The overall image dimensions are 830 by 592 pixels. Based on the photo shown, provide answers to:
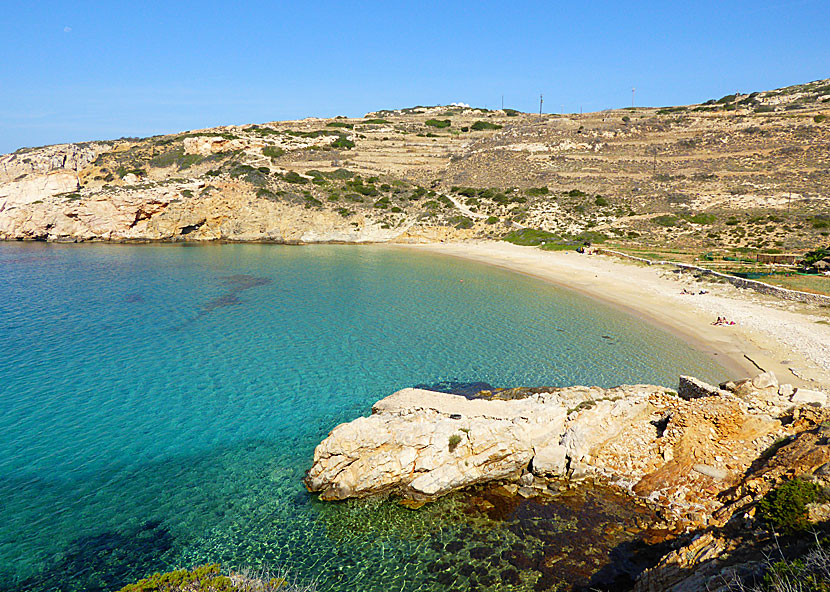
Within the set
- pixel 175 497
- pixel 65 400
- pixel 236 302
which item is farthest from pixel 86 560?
pixel 236 302

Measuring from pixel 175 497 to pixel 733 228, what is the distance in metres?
54.2

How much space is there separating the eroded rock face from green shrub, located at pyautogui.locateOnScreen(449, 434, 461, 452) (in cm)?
2

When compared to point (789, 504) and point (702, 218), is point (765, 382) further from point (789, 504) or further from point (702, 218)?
point (702, 218)

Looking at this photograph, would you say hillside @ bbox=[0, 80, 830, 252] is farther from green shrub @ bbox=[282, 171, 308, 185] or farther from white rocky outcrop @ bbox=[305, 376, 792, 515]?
white rocky outcrop @ bbox=[305, 376, 792, 515]

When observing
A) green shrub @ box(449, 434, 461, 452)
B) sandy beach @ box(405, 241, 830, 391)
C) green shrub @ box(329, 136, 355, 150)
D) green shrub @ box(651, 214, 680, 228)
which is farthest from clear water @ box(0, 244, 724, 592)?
green shrub @ box(329, 136, 355, 150)

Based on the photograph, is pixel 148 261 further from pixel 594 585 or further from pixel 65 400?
pixel 594 585

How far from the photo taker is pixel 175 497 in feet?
37.6

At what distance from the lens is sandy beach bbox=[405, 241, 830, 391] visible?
62.2ft

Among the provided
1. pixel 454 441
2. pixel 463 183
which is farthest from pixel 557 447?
pixel 463 183

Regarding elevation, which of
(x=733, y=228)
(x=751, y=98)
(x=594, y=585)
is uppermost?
(x=751, y=98)

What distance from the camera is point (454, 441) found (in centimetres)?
1208

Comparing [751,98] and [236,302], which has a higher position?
→ [751,98]

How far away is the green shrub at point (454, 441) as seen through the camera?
12.0m

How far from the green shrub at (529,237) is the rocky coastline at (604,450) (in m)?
39.5
